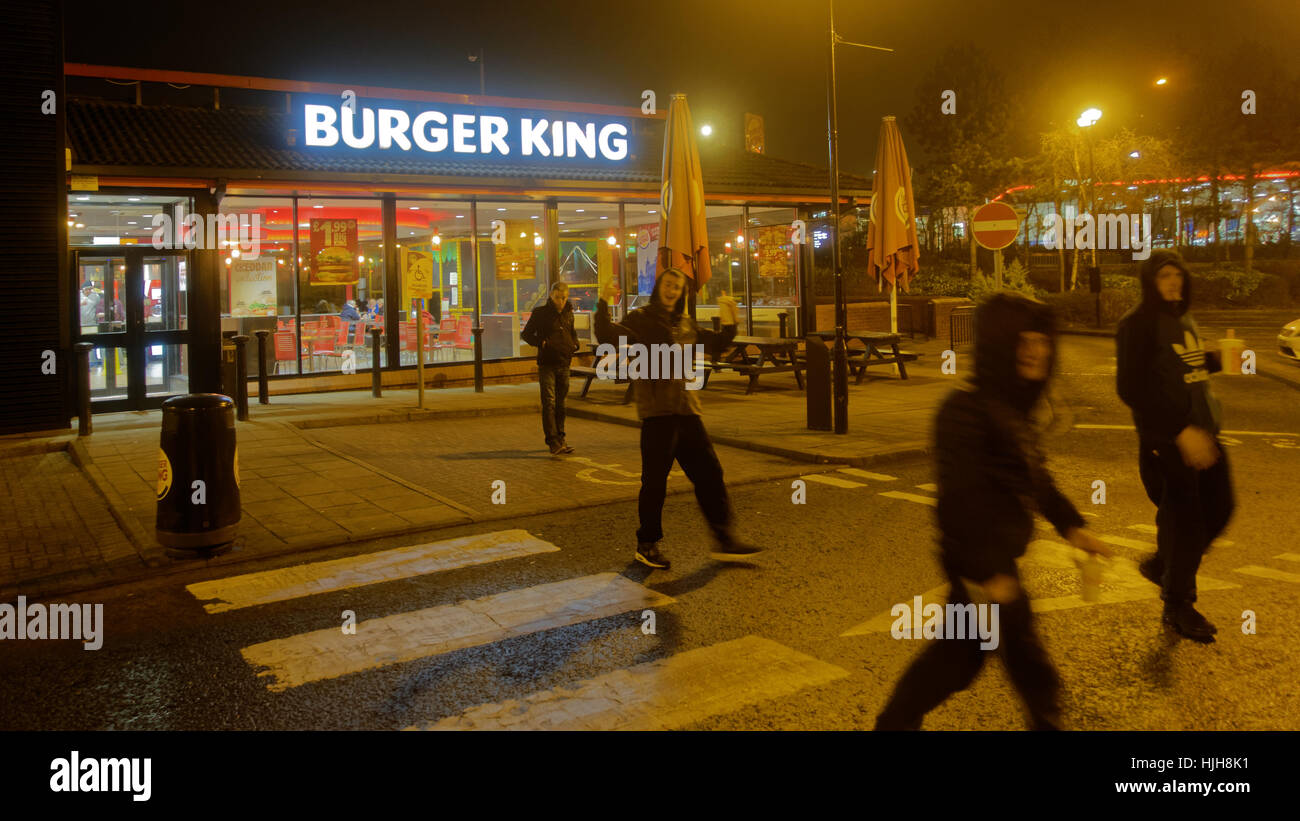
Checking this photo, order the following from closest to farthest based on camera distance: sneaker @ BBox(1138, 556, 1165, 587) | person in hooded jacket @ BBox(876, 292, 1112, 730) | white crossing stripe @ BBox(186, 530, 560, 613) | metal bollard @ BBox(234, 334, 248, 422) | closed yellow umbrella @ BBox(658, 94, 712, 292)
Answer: person in hooded jacket @ BBox(876, 292, 1112, 730) < sneaker @ BBox(1138, 556, 1165, 587) < white crossing stripe @ BBox(186, 530, 560, 613) < closed yellow umbrella @ BBox(658, 94, 712, 292) < metal bollard @ BBox(234, 334, 248, 422)

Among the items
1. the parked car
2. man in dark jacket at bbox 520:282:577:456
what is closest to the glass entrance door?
man in dark jacket at bbox 520:282:577:456

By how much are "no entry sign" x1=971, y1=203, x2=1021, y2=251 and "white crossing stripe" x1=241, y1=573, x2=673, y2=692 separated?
8.43 m

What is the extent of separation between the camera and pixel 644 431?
22.5ft

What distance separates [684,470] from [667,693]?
2423mm

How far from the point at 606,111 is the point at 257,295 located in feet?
28.7

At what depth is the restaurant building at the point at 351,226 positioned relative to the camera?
50.7 ft

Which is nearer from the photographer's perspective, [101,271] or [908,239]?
[101,271]

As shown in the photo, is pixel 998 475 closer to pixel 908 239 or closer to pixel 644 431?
pixel 644 431

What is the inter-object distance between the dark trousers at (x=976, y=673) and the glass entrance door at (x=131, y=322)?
47.6 ft

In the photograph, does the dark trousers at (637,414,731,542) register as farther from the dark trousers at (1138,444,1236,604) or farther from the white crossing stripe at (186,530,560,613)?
the dark trousers at (1138,444,1236,604)

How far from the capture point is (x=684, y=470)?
679 cm

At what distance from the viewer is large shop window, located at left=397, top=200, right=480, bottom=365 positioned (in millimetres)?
19062

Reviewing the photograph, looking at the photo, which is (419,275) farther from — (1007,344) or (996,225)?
(1007,344)
